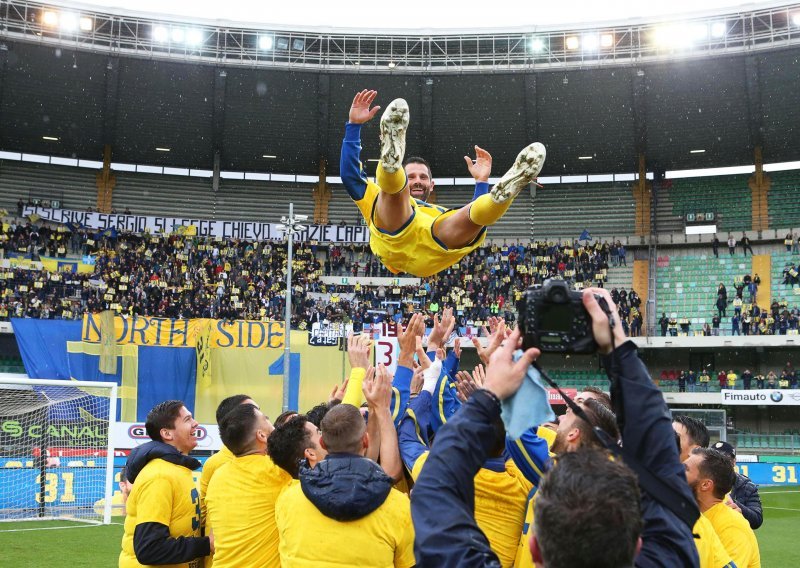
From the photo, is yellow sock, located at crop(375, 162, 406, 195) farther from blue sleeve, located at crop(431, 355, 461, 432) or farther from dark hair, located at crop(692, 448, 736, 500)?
dark hair, located at crop(692, 448, 736, 500)

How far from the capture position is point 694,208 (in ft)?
118

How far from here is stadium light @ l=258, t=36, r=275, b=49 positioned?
32531 mm

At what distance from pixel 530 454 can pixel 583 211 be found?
114 feet

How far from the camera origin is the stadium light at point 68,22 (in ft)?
101

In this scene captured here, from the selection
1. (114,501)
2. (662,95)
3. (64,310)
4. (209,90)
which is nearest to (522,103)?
(662,95)

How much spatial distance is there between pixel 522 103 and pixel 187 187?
1583 cm

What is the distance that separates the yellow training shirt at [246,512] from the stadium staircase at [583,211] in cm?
3316

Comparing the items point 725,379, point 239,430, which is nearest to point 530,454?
point 239,430

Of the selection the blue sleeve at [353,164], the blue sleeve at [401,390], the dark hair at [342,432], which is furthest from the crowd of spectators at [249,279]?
the dark hair at [342,432]

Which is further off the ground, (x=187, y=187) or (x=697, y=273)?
(x=187, y=187)

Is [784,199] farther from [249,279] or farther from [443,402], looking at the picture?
[443,402]

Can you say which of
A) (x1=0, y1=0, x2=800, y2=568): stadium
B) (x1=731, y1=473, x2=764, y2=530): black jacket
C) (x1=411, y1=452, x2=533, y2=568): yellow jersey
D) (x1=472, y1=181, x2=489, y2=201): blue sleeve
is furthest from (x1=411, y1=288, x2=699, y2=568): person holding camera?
(x1=0, y1=0, x2=800, y2=568): stadium

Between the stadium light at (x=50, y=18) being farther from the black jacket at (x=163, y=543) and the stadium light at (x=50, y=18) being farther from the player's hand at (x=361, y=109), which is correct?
the black jacket at (x=163, y=543)

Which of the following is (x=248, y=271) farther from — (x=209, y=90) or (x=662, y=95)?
(x=662, y=95)
